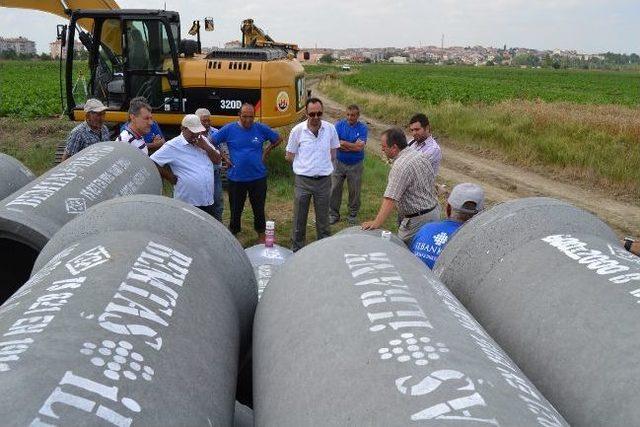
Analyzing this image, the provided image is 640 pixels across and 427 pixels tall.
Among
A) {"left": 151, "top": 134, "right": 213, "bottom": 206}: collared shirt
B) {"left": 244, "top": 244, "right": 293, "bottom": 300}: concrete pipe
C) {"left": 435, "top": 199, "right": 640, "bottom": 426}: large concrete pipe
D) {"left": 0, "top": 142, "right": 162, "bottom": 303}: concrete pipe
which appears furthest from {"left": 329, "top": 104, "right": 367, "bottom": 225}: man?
{"left": 435, "top": 199, "right": 640, "bottom": 426}: large concrete pipe

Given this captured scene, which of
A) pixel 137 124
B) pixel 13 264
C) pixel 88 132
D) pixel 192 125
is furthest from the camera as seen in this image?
pixel 88 132

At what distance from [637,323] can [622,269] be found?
44 cm

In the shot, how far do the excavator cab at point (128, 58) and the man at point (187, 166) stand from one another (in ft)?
14.0

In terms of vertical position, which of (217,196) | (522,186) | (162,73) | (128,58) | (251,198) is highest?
(128,58)

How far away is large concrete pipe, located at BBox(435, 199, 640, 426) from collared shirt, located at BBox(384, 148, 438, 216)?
1.61 meters

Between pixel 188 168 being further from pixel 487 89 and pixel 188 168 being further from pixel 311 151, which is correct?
pixel 487 89

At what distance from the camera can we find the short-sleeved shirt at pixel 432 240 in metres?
4.09

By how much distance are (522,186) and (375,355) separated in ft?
37.9

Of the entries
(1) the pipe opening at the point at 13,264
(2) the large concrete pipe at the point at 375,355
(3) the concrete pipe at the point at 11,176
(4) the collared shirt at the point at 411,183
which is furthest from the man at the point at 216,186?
(2) the large concrete pipe at the point at 375,355

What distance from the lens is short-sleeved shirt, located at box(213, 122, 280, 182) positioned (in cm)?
741

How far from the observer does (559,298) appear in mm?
2553

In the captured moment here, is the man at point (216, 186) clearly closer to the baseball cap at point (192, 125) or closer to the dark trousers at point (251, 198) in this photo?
the dark trousers at point (251, 198)

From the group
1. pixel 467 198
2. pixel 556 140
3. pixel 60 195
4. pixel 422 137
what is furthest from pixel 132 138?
pixel 556 140

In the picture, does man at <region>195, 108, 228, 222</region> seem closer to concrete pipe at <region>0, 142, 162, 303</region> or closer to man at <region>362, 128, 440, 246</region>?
concrete pipe at <region>0, 142, 162, 303</region>
